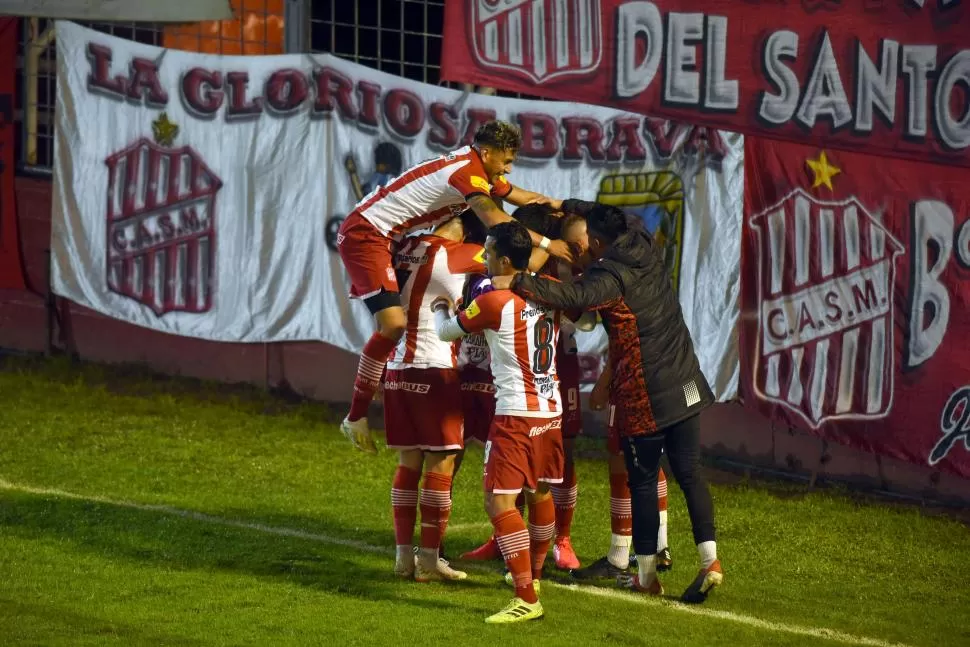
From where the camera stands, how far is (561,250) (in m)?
7.84

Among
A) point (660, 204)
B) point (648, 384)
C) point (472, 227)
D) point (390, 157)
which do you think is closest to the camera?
point (648, 384)

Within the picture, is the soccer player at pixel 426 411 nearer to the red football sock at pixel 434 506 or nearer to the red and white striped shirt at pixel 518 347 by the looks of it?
the red football sock at pixel 434 506

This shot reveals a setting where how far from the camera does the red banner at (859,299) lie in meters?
9.66

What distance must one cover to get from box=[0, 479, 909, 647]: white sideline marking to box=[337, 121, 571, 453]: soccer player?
3.17 feet

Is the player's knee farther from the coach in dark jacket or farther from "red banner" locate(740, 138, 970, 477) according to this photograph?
"red banner" locate(740, 138, 970, 477)

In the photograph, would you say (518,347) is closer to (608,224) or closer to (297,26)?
(608,224)

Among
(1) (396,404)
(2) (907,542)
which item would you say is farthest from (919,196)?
(1) (396,404)

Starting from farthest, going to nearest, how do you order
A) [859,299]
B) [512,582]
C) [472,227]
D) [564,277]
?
[859,299] < [472,227] < [564,277] < [512,582]

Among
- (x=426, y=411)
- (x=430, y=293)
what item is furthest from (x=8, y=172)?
(x=426, y=411)

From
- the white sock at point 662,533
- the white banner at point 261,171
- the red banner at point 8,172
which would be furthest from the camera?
the red banner at point 8,172

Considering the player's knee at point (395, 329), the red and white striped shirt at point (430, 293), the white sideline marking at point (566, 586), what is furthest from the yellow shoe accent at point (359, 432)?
the white sideline marking at point (566, 586)

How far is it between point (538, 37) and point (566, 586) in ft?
15.2

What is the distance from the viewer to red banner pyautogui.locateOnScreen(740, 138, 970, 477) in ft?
31.7

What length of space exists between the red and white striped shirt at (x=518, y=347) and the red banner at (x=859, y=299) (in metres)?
3.31
